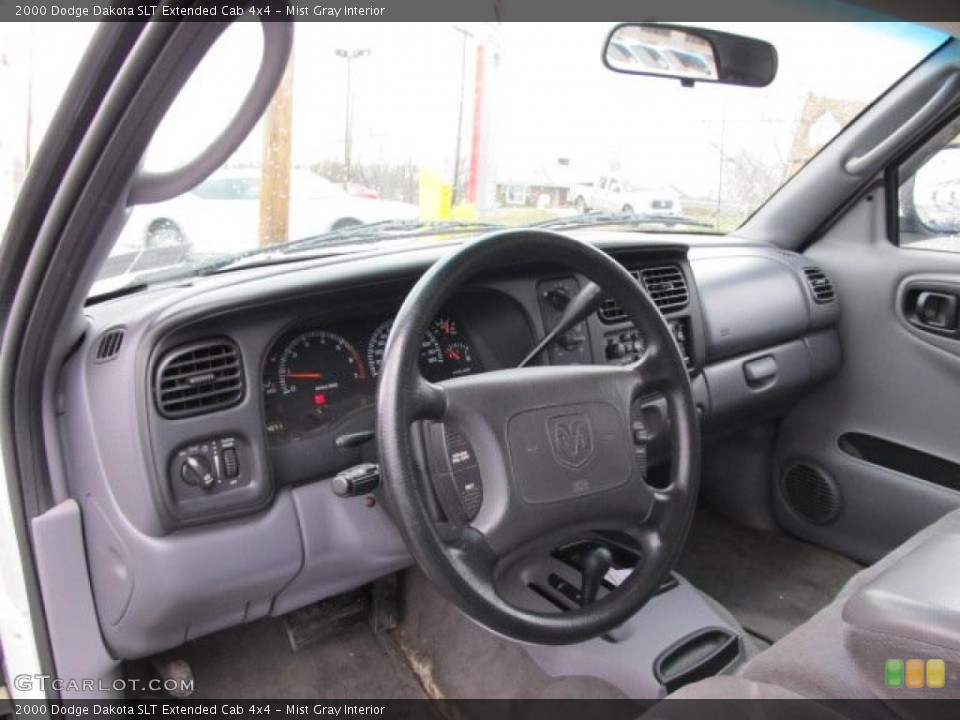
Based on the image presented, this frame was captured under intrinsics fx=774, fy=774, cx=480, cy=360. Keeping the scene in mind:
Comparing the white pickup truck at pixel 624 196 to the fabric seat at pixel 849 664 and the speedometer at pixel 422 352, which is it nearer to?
the speedometer at pixel 422 352

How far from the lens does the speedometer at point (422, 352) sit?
5.94ft

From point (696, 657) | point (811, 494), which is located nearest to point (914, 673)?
point (696, 657)

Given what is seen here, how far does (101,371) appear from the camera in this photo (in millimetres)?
1529

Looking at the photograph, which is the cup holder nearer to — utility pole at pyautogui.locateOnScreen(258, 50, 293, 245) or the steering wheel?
the steering wheel

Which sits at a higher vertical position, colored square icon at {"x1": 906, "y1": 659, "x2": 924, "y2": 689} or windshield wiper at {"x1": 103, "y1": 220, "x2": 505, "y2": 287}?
windshield wiper at {"x1": 103, "y1": 220, "x2": 505, "y2": 287}

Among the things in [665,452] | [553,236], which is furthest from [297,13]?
[665,452]

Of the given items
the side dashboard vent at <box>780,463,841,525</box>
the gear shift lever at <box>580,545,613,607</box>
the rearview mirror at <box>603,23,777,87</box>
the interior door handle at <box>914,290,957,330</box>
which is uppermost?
the rearview mirror at <box>603,23,777,87</box>

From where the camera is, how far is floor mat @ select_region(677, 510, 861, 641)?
2639 millimetres

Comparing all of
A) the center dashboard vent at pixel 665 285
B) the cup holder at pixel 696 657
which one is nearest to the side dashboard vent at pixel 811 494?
the center dashboard vent at pixel 665 285

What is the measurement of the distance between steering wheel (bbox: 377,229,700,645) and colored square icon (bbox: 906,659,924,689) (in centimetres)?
49

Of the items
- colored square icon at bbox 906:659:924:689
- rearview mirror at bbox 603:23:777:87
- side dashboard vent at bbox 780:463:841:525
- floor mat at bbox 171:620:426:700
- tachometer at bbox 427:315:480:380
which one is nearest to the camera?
colored square icon at bbox 906:659:924:689

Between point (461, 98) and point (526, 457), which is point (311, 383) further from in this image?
point (461, 98)
